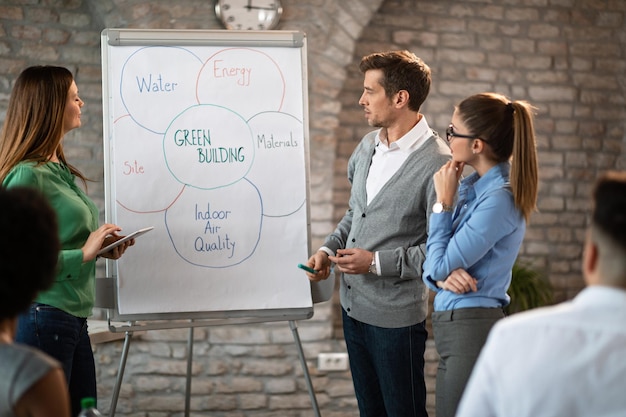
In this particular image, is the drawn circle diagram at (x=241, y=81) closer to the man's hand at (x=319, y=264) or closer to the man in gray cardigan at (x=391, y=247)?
the man in gray cardigan at (x=391, y=247)

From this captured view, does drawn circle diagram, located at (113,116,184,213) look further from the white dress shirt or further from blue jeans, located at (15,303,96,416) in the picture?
the white dress shirt

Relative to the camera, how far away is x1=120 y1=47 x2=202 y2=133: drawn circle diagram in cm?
285

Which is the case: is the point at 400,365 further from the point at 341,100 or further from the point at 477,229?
the point at 341,100

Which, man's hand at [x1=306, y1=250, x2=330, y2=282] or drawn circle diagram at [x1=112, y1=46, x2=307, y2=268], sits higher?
drawn circle diagram at [x1=112, y1=46, x2=307, y2=268]

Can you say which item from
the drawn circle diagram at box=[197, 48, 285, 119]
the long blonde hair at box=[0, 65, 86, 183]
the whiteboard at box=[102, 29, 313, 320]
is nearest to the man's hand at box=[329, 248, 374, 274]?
the whiteboard at box=[102, 29, 313, 320]

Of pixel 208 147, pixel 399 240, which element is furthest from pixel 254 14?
pixel 399 240

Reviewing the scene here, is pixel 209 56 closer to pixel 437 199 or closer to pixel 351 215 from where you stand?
pixel 351 215

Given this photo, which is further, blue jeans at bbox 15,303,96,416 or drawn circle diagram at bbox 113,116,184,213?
drawn circle diagram at bbox 113,116,184,213

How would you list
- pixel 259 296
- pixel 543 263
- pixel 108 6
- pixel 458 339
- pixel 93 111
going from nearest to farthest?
pixel 458 339
pixel 259 296
pixel 108 6
pixel 93 111
pixel 543 263

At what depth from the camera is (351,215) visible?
287 centimetres

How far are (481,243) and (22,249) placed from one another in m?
1.23

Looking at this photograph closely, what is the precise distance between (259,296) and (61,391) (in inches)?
61.2

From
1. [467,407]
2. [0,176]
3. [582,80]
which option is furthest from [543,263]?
[467,407]

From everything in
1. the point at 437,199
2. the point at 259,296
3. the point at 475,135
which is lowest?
the point at 259,296
